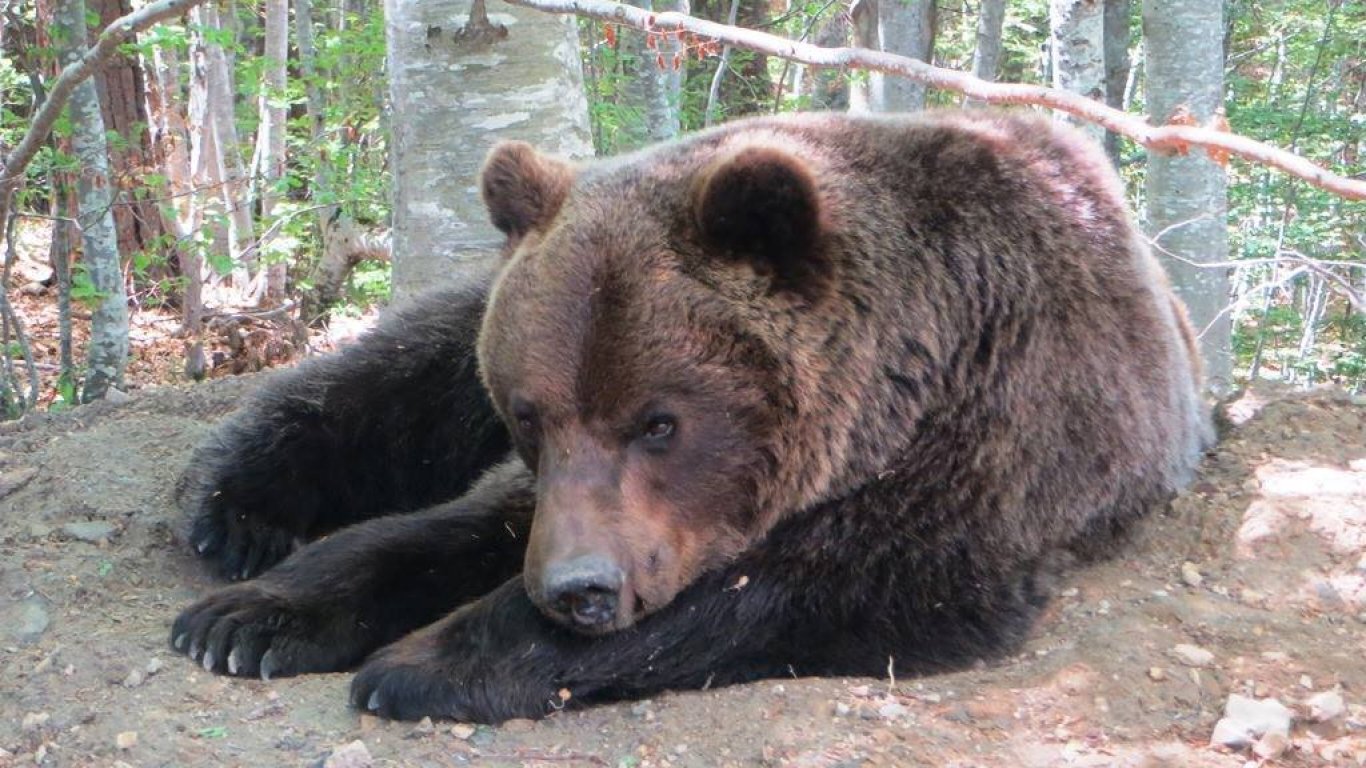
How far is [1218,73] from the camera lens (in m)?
8.09

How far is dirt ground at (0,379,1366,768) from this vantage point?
2797 millimetres

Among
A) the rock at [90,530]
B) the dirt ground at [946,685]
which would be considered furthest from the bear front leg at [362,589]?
the rock at [90,530]

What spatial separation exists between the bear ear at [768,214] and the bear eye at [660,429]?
0.46m

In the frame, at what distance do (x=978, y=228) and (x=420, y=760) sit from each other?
77.1 inches

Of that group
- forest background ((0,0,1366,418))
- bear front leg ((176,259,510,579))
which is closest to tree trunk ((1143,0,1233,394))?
forest background ((0,0,1366,418))

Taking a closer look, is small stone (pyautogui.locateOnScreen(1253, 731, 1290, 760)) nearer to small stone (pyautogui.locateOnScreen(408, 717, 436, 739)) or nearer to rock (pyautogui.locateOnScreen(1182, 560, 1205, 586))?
rock (pyautogui.locateOnScreen(1182, 560, 1205, 586))

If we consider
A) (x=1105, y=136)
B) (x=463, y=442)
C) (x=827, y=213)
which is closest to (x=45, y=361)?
(x=463, y=442)

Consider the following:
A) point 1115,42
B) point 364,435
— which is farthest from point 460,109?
point 1115,42

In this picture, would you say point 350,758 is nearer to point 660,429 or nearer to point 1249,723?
point 660,429

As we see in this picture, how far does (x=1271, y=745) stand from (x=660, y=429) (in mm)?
1515

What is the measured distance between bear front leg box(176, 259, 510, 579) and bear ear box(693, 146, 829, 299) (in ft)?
4.88

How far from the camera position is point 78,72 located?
5820 mm

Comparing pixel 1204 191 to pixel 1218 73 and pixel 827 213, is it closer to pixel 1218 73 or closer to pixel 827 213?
pixel 1218 73

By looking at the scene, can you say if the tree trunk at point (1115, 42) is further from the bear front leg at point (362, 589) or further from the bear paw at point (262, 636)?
the bear paw at point (262, 636)
